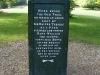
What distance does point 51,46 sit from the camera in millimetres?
5520

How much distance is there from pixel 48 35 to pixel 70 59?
3.21m

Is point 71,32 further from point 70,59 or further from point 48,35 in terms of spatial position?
point 48,35

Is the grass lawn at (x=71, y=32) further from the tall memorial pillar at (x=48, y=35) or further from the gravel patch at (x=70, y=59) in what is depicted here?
the tall memorial pillar at (x=48, y=35)

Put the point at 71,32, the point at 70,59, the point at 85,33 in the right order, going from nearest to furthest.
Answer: the point at 70,59 < the point at 71,32 < the point at 85,33

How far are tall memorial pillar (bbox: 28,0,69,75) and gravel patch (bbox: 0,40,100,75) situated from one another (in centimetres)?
133

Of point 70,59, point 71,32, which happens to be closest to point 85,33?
point 71,32

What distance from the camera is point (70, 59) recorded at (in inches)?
334

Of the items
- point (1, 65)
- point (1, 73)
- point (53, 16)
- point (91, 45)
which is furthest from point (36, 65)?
point (91, 45)

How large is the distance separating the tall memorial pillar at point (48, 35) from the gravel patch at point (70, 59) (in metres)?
1.33

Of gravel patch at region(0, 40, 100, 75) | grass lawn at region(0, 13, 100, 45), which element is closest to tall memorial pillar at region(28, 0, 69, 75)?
gravel patch at region(0, 40, 100, 75)

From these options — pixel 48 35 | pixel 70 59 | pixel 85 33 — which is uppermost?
pixel 48 35

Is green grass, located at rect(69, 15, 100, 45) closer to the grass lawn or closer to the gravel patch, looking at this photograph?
the grass lawn

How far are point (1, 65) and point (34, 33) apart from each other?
8.36 ft

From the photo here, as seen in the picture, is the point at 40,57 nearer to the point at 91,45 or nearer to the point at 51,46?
the point at 51,46
